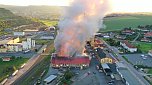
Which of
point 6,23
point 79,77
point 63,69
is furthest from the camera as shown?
point 6,23

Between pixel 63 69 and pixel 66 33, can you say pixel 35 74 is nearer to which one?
pixel 63 69

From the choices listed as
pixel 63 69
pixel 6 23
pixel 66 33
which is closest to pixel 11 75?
pixel 63 69

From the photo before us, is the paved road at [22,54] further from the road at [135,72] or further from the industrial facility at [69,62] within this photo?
the road at [135,72]

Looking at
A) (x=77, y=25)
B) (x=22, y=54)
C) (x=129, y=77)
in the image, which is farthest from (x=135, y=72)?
(x=22, y=54)

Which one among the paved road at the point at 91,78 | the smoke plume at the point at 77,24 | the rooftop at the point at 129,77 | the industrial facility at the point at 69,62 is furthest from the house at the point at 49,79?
the rooftop at the point at 129,77

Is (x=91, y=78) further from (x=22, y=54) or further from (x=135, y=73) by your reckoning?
(x=22, y=54)
